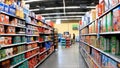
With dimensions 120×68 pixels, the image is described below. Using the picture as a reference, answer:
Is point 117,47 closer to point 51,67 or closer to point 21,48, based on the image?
point 21,48

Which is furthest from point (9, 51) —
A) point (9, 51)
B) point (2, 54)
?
point (2, 54)

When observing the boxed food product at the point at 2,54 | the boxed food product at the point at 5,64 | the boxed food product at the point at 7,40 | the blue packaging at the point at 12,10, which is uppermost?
the blue packaging at the point at 12,10

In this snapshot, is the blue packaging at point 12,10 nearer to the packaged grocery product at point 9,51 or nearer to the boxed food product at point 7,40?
the boxed food product at point 7,40

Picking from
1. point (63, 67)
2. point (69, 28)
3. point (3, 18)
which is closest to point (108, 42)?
point (3, 18)

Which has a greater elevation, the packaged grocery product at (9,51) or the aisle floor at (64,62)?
the packaged grocery product at (9,51)

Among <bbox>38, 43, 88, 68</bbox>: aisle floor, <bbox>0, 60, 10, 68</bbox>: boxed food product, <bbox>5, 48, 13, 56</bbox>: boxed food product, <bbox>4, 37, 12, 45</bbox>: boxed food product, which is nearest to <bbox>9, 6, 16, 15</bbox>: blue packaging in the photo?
<bbox>4, 37, 12, 45</bbox>: boxed food product

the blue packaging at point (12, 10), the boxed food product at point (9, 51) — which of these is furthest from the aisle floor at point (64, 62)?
the blue packaging at point (12, 10)

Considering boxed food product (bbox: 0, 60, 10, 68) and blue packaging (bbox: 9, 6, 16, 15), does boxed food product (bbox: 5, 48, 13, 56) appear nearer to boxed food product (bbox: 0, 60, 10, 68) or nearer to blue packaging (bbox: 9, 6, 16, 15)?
boxed food product (bbox: 0, 60, 10, 68)

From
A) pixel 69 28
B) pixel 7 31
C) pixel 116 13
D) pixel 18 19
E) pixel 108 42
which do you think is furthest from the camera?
pixel 69 28

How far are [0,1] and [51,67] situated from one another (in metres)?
4.05

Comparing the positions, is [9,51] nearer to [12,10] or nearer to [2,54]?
[2,54]

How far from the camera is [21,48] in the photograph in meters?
4.88

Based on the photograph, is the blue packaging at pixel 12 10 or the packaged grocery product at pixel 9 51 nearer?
the packaged grocery product at pixel 9 51

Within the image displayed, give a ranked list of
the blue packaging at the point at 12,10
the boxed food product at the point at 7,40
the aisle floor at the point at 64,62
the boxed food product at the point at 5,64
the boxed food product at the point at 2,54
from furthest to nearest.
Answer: the aisle floor at the point at 64,62, the blue packaging at the point at 12,10, the boxed food product at the point at 7,40, the boxed food product at the point at 5,64, the boxed food product at the point at 2,54
